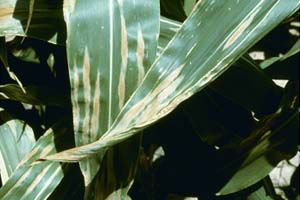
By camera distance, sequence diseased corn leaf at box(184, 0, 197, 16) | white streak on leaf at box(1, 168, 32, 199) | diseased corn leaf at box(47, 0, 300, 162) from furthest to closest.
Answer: diseased corn leaf at box(184, 0, 197, 16) → white streak on leaf at box(1, 168, 32, 199) → diseased corn leaf at box(47, 0, 300, 162)

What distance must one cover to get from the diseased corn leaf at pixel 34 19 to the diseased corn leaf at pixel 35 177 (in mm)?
136

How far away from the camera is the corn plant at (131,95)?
1.87 ft

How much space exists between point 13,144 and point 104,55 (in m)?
0.24

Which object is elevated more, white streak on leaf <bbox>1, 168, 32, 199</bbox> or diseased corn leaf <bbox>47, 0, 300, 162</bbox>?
diseased corn leaf <bbox>47, 0, 300, 162</bbox>

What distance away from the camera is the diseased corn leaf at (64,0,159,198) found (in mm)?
605

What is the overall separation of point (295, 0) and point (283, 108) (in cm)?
19

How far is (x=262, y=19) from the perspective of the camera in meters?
0.59

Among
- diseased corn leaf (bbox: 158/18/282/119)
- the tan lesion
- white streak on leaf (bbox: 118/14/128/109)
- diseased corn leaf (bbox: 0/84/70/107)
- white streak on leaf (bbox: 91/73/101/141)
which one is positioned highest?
white streak on leaf (bbox: 118/14/128/109)

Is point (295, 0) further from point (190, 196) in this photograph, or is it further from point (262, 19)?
point (190, 196)

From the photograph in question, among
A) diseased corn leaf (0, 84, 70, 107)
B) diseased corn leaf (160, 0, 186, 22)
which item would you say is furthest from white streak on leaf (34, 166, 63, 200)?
diseased corn leaf (160, 0, 186, 22)

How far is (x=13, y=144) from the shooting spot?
2.56ft

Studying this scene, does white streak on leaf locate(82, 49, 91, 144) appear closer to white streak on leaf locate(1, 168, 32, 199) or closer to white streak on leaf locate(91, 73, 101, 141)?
white streak on leaf locate(91, 73, 101, 141)

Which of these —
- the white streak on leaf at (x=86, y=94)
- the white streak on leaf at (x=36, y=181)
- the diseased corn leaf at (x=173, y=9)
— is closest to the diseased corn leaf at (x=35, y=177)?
the white streak on leaf at (x=36, y=181)

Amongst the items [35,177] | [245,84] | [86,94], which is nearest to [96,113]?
[86,94]
